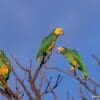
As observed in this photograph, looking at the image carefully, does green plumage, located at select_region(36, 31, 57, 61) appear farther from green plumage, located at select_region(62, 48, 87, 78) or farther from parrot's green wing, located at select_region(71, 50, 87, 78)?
parrot's green wing, located at select_region(71, 50, 87, 78)

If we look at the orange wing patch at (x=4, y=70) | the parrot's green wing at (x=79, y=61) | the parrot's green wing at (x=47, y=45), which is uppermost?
the parrot's green wing at (x=47, y=45)

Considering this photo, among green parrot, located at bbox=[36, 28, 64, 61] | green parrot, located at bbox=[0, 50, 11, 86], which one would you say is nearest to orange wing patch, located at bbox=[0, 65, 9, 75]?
green parrot, located at bbox=[0, 50, 11, 86]

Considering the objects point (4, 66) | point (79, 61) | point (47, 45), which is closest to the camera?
point (4, 66)

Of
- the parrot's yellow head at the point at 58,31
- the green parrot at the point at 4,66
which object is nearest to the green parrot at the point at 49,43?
the parrot's yellow head at the point at 58,31

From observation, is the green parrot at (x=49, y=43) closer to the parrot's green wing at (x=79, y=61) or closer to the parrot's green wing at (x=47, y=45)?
the parrot's green wing at (x=47, y=45)

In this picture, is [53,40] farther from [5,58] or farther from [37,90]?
[37,90]

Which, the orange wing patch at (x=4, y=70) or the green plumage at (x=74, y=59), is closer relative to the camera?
the orange wing patch at (x=4, y=70)

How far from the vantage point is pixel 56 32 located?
35.9ft

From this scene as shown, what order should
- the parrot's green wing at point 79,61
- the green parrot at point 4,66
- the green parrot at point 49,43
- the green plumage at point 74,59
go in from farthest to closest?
the green plumage at point 74,59 → the parrot's green wing at point 79,61 → the green parrot at point 49,43 → the green parrot at point 4,66

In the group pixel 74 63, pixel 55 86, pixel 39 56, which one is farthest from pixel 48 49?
pixel 55 86

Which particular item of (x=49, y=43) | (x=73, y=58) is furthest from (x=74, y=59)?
(x=49, y=43)

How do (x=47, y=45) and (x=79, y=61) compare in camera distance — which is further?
(x=79, y=61)

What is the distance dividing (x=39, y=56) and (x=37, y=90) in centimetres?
372

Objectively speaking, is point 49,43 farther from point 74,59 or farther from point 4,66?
point 4,66
